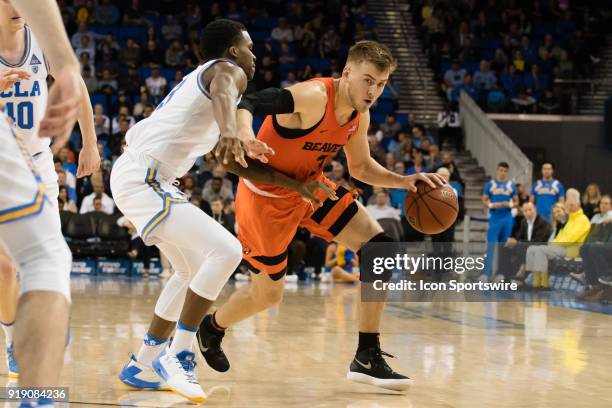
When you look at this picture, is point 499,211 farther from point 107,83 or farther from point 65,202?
point 107,83

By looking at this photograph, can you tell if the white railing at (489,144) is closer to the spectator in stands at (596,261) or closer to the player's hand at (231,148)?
the spectator in stands at (596,261)

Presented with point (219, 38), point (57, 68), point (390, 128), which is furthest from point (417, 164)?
point (57, 68)

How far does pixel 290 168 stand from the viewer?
4.95 meters

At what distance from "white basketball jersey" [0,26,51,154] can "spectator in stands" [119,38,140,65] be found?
13.5m

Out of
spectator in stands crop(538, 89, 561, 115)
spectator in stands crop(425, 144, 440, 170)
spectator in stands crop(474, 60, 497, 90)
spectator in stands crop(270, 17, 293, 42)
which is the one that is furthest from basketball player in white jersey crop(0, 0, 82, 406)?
spectator in stands crop(538, 89, 561, 115)

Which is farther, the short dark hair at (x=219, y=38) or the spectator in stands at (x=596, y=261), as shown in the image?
the spectator in stands at (x=596, y=261)

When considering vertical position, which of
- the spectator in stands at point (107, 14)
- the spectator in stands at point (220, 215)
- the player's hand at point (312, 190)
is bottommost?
the spectator in stands at point (220, 215)

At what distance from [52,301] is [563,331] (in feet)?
19.7

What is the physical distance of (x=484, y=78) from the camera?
1942 cm

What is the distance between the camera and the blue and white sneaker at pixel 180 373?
413 centimetres

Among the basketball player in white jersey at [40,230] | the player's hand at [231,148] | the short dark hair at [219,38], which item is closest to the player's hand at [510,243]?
the short dark hair at [219,38]

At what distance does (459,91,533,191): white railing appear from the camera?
16.0 meters

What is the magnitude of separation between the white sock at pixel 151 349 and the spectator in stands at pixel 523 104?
52.0ft

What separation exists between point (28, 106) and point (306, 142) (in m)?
1.48
